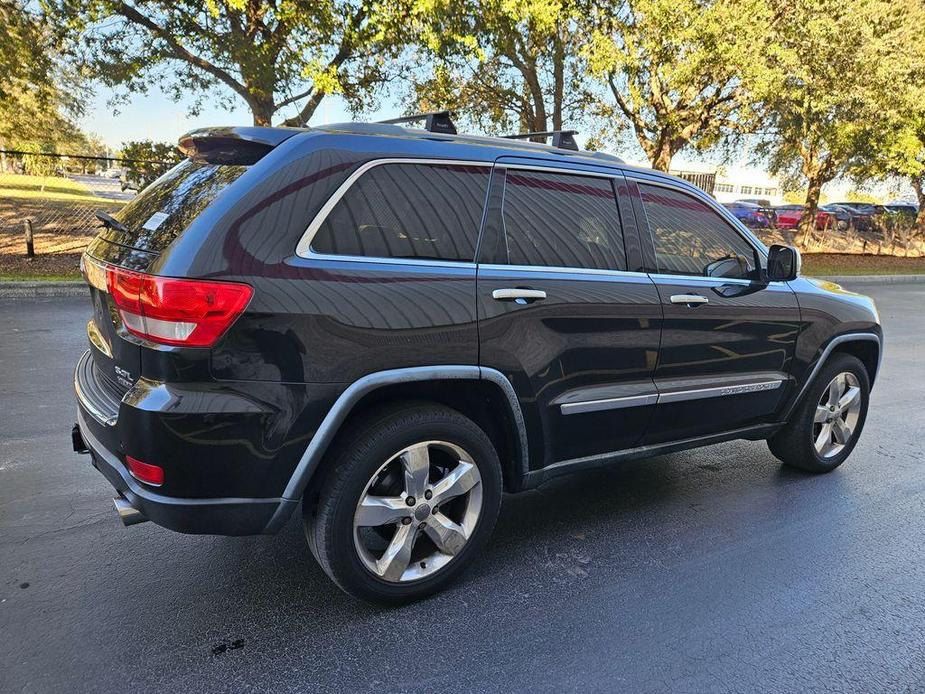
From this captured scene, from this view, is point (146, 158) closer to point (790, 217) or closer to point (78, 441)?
point (78, 441)

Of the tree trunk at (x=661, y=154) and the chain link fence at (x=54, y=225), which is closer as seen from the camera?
the chain link fence at (x=54, y=225)

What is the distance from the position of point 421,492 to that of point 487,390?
1.63ft

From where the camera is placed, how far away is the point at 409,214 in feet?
9.04

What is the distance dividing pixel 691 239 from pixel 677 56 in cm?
1279

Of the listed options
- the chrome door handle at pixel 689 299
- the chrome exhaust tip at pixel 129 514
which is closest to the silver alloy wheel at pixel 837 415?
the chrome door handle at pixel 689 299

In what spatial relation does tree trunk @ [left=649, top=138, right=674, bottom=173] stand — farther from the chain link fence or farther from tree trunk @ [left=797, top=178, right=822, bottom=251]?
the chain link fence

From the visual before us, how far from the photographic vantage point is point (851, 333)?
4.29 m

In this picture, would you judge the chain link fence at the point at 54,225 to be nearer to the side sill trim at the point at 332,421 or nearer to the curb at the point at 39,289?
the curb at the point at 39,289

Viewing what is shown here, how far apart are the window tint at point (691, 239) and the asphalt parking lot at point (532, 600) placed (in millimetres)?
1327

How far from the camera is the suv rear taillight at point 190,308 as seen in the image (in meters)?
2.30

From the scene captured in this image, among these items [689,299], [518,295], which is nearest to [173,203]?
[518,295]

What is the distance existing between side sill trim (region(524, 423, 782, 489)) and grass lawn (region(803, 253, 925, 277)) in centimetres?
1610

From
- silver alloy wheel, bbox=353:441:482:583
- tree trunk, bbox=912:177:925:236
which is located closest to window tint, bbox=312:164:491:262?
silver alloy wheel, bbox=353:441:482:583

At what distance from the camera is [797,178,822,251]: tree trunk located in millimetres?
26666
